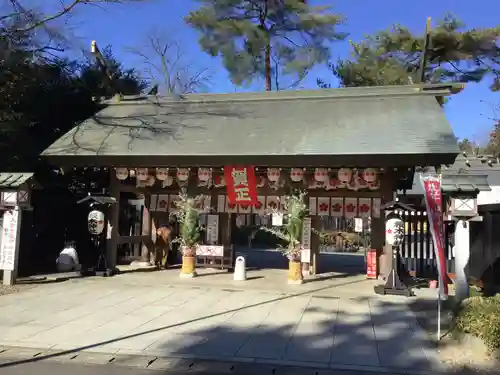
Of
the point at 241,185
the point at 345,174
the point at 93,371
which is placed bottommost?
the point at 93,371

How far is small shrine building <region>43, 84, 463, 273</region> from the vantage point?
11.8 metres

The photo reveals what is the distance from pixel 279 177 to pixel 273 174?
31 centimetres

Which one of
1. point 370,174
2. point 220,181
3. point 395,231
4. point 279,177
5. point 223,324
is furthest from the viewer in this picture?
point 220,181

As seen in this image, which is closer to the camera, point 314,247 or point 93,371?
point 93,371

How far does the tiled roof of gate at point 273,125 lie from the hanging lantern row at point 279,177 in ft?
2.89

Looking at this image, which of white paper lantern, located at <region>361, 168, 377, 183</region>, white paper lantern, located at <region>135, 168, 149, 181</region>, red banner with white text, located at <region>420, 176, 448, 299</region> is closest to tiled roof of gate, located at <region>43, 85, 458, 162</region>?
white paper lantern, located at <region>135, 168, 149, 181</region>

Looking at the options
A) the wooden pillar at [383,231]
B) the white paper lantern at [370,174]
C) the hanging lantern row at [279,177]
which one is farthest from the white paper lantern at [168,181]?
the wooden pillar at [383,231]

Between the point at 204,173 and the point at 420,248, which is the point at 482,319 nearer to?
the point at 420,248

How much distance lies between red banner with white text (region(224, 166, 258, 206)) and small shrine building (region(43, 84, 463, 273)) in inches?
18.2

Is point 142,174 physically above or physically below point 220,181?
above

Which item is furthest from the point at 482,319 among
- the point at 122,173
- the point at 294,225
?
the point at 122,173

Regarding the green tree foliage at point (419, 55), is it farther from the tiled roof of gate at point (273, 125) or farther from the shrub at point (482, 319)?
the shrub at point (482, 319)

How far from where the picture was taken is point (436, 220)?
736 centimetres

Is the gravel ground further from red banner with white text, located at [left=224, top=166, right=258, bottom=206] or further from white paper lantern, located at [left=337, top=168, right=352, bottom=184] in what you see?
red banner with white text, located at [left=224, top=166, right=258, bottom=206]
